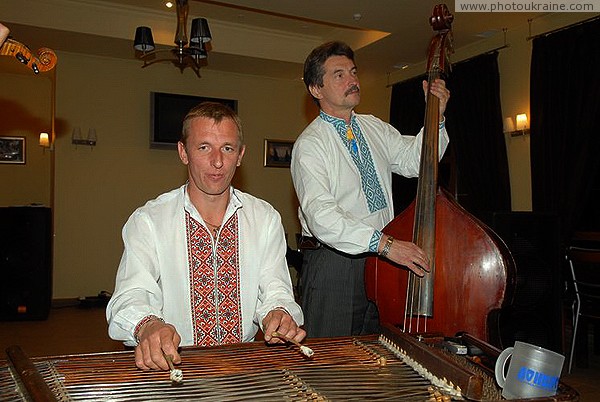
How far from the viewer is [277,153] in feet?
29.3

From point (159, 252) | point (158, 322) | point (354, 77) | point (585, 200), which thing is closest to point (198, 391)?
point (158, 322)

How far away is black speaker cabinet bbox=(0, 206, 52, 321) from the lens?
6441mm

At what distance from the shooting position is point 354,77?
2.45m

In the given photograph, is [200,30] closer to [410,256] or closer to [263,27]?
[263,27]

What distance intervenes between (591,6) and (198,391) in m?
5.99

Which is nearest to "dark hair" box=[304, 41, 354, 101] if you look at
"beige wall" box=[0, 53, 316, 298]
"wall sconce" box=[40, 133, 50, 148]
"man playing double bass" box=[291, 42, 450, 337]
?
"man playing double bass" box=[291, 42, 450, 337]

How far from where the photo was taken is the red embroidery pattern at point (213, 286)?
6.20ft

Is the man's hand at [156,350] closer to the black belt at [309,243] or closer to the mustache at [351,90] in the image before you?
the black belt at [309,243]

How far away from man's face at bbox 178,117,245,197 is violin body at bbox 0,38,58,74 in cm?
79

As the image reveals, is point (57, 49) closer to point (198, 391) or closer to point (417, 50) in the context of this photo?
point (417, 50)

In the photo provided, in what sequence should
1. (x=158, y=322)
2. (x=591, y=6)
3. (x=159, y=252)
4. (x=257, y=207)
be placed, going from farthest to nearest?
(x=591, y=6), (x=257, y=207), (x=159, y=252), (x=158, y=322)

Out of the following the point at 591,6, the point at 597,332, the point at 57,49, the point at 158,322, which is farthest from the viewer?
the point at 57,49

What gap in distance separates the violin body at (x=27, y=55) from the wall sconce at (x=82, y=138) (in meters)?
5.50

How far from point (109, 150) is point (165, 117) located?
2.80 feet
